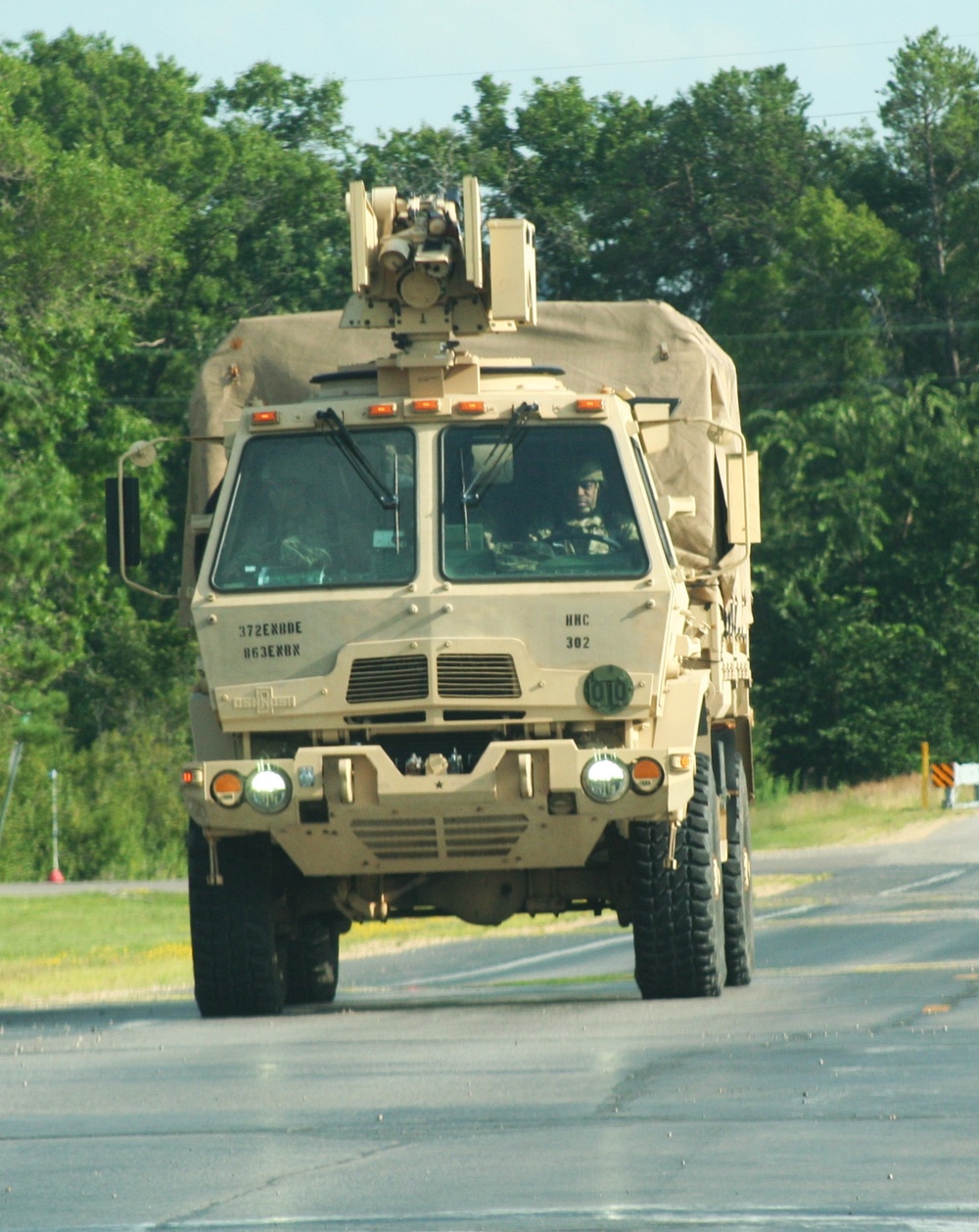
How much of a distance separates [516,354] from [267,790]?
355 centimetres

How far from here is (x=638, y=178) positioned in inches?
2712

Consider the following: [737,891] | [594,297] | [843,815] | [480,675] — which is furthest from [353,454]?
[594,297]

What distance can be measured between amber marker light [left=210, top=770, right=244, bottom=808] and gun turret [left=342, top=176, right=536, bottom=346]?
2570 mm

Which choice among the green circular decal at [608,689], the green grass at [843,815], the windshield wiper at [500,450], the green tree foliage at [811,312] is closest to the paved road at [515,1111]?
the green circular decal at [608,689]

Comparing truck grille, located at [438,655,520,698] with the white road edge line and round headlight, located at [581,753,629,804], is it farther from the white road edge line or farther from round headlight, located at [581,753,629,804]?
the white road edge line

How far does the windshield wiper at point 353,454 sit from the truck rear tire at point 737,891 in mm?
3549

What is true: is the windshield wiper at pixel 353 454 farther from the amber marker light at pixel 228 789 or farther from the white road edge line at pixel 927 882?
the white road edge line at pixel 927 882

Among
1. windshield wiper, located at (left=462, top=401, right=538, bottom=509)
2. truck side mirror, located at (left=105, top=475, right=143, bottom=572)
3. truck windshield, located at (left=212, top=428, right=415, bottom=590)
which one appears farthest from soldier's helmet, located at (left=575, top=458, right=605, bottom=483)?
truck side mirror, located at (left=105, top=475, right=143, bottom=572)

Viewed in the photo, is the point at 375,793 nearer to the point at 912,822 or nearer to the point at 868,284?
the point at 912,822

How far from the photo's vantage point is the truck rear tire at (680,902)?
12.8 metres

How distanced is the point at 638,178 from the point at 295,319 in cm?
5556

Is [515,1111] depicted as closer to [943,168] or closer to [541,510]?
[541,510]

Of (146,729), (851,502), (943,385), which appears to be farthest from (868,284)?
(146,729)

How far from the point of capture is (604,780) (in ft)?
39.7
